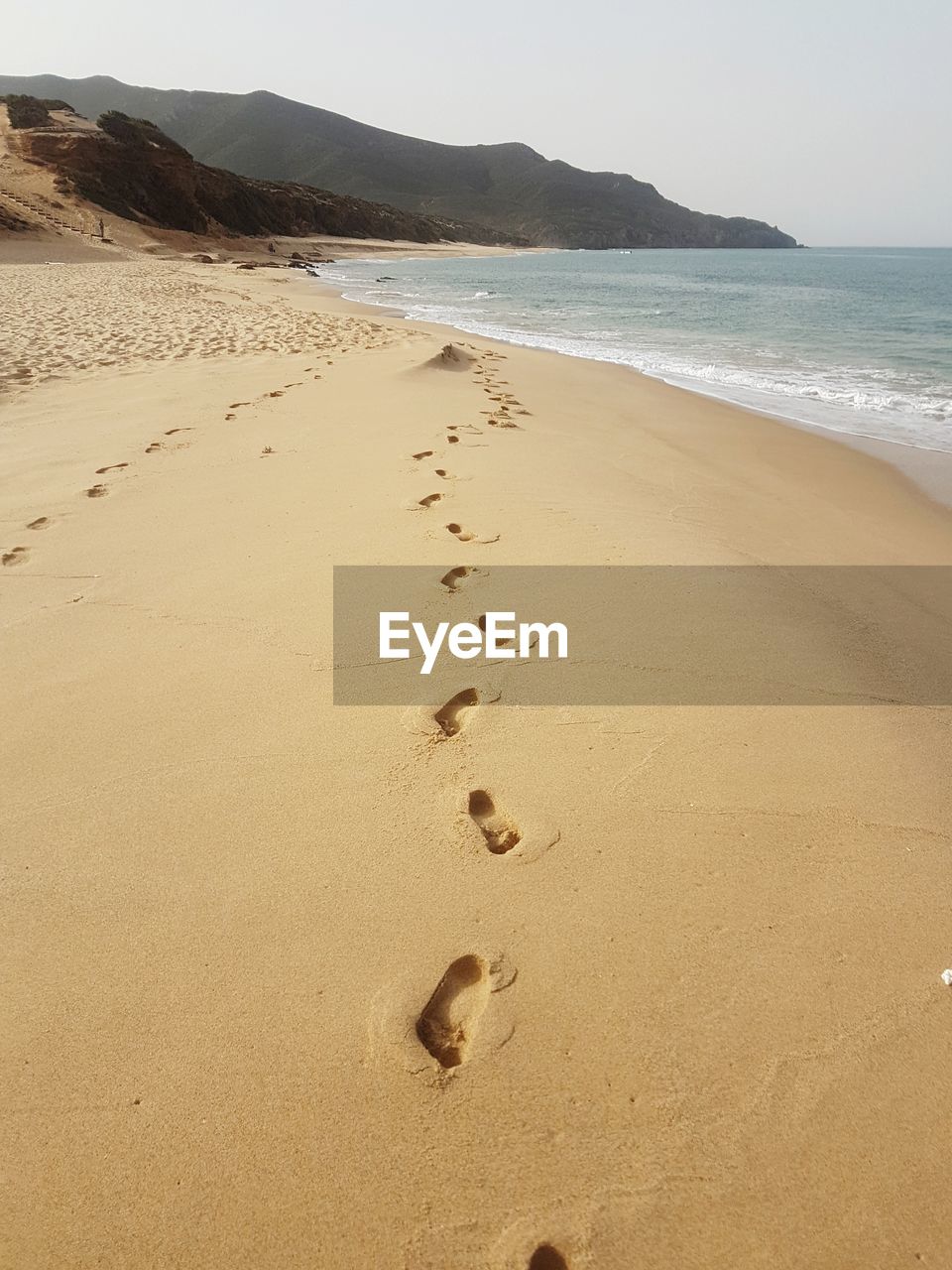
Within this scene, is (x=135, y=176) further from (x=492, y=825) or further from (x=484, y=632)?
(x=492, y=825)

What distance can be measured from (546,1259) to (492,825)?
828 mm

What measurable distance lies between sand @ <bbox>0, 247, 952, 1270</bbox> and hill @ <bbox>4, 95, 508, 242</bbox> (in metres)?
27.3

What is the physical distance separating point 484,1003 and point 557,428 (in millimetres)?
4613

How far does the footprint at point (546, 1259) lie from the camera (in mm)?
1012

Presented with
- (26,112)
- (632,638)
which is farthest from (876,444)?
(26,112)

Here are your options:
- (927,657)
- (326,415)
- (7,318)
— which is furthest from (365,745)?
(7,318)

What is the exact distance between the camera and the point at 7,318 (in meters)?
8.97

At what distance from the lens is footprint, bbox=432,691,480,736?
2.05m

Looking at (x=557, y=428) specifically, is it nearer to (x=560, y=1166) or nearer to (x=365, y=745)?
(x=365, y=745)

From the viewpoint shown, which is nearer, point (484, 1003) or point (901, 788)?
point (484, 1003)

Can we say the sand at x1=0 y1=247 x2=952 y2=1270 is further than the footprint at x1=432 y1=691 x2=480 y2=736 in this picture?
No

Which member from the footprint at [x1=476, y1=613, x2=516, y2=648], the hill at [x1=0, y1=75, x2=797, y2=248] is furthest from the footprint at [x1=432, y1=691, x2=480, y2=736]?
the hill at [x1=0, y1=75, x2=797, y2=248]

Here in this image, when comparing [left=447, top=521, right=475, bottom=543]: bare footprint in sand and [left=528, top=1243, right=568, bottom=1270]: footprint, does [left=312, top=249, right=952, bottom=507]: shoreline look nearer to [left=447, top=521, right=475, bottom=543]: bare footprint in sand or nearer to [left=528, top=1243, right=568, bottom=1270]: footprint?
Answer: [left=447, top=521, right=475, bottom=543]: bare footprint in sand

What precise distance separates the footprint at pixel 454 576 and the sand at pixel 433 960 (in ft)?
0.25
